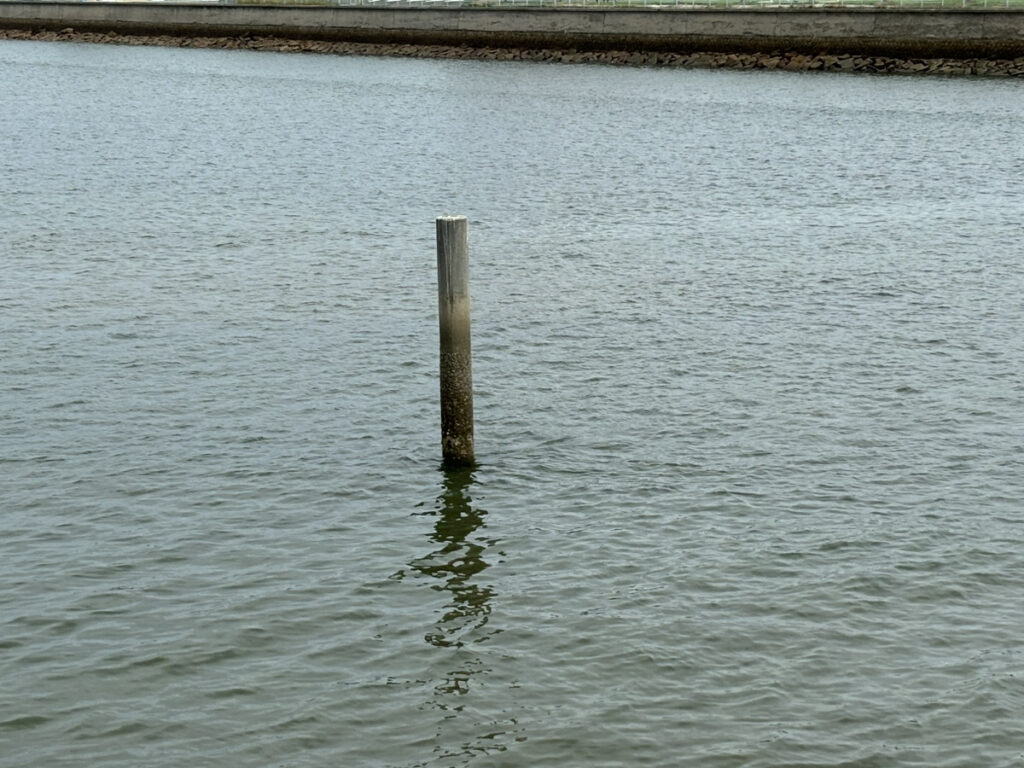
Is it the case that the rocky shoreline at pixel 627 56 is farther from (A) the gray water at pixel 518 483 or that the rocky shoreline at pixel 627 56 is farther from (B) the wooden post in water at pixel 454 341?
(B) the wooden post in water at pixel 454 341

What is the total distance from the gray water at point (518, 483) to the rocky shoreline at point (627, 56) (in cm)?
2925

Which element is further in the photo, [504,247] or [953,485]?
[504,247]

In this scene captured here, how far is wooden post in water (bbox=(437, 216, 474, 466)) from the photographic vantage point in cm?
1299

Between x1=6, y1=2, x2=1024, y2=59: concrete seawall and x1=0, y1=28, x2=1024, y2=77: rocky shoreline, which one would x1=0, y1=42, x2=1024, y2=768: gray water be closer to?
x1=0, y1=28, x2=1024, y2=77: rocky shoreline

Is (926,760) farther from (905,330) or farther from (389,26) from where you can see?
(389,26)

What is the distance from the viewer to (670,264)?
24.3m

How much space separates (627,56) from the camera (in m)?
67.8

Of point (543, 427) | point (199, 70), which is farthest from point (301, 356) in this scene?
point (199, 70)

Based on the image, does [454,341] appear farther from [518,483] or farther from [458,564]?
[458,564]

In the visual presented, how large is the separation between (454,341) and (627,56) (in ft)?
185

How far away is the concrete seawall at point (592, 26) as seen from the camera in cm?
5825

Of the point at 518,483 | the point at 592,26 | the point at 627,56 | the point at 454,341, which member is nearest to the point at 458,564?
the point at 518,483

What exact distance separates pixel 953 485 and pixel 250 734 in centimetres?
741

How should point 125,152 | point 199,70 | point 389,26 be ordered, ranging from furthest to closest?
point 389,26 < point 199,70 < point 125,152
